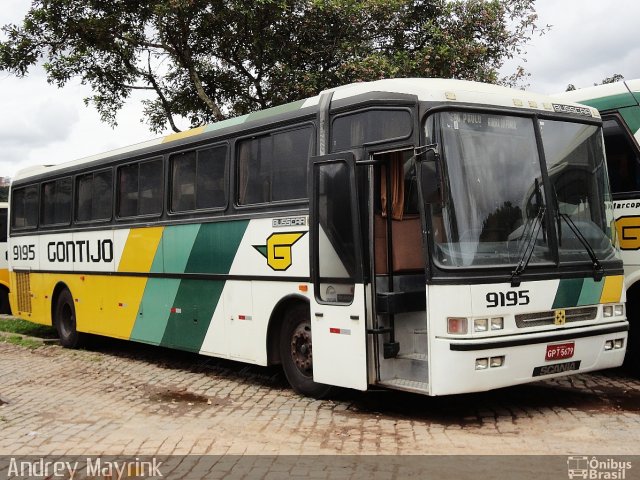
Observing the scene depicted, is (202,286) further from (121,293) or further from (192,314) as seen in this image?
(121,293)

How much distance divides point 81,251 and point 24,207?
9.80 feet

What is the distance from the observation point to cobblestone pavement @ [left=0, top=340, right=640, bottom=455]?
6.54 meters

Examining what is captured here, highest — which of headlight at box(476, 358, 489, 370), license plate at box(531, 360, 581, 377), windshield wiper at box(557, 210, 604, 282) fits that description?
windshield wiper at box(557, 210, 604, 282)

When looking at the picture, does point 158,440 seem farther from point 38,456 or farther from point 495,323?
point 495,323

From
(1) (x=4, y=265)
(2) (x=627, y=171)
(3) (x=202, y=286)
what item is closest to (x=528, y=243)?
(2) (x=627, y=171)

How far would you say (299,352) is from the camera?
28.2 feet

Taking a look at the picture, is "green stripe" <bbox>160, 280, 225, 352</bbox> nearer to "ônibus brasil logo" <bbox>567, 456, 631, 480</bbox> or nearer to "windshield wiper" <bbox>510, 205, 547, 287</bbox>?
"windshield wiper" <bbox>510, 205, 547, 287</bbox>

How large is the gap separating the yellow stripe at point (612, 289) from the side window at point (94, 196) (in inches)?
306

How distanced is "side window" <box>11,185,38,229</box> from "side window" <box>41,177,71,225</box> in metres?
0.47

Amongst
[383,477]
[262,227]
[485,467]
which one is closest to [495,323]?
[485,467]

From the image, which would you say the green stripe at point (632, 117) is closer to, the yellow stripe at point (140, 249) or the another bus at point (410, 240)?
the another bus at point (410, 240)

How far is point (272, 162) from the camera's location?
9000mm

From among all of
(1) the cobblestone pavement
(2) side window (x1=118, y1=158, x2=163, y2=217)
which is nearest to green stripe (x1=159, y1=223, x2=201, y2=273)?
(2) side window (x1=118, y1=158, x2=163, y2=217)

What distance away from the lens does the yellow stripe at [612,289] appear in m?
7.73
